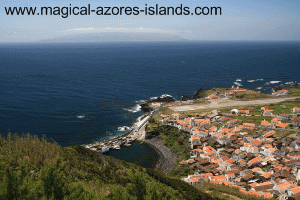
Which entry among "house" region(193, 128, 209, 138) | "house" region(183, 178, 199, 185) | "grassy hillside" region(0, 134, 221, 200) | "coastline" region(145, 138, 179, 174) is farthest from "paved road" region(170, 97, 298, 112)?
"grassy hillside" region(0, 134, 221, 200)

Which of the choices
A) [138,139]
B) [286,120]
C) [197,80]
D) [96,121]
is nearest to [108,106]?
[96,121]

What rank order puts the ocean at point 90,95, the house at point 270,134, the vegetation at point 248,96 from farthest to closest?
the vegetation at point 248,96, the ocean at point 90,95, the house at point 270,134

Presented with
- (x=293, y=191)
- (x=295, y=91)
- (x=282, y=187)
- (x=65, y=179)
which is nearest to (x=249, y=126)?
(x=282, y=187)

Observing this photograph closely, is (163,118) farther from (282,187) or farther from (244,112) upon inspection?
(282,187)

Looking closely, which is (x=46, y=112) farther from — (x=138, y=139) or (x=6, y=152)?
(x=6, y=152)

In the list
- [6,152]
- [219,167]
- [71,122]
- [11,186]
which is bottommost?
[219,167]

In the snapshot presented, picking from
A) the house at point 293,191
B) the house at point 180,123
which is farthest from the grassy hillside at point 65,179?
the house at point 180,123

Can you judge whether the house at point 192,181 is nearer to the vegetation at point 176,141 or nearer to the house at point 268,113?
the vegetation at point 176,141
